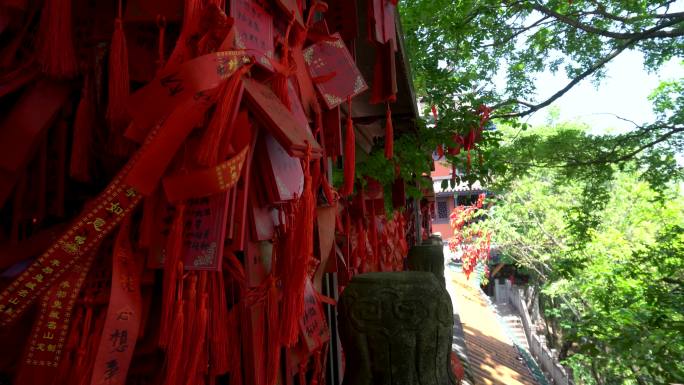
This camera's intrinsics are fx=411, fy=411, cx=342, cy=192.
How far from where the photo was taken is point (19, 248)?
3.16 feet

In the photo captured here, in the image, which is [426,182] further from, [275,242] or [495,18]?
[495,18]

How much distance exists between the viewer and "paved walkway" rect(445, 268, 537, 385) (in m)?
5.69

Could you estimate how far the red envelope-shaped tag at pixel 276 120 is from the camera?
0.87m

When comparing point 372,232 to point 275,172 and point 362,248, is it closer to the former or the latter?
point 362,248

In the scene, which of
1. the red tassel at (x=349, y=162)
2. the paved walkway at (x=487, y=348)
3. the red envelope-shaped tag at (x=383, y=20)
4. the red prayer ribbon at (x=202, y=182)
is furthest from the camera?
the paved walkway at (x=487, y=348)

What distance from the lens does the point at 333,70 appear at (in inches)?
53.1

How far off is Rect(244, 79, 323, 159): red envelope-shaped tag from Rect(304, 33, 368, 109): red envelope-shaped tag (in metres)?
0.41

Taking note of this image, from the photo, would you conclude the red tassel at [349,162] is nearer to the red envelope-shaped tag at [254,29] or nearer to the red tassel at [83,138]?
the red envelope-shaped tag at [254,29]

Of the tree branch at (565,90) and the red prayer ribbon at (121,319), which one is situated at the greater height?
the tree branch at (565,90)

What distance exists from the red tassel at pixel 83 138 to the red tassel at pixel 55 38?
6cm

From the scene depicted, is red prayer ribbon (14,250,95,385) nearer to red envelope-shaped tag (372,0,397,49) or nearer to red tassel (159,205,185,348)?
red tassel (159,205,185,348)

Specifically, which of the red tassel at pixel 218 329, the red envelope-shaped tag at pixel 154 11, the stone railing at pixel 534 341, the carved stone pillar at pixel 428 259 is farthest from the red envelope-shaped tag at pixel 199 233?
the stone railing at pixel 534 341

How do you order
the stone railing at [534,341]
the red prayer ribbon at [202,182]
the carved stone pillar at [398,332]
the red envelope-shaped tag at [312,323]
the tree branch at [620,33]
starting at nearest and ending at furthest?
1. the red prayer ribbon at [202,182]
2. the red envelope-shaped tag at [312,323]
3. the carved stone pillar at [398,332]
4. the tree branch at [620,33]
5. the stone railing at [534,341]

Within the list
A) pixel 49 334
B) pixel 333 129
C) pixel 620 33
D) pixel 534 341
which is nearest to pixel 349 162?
pixel 333 129
